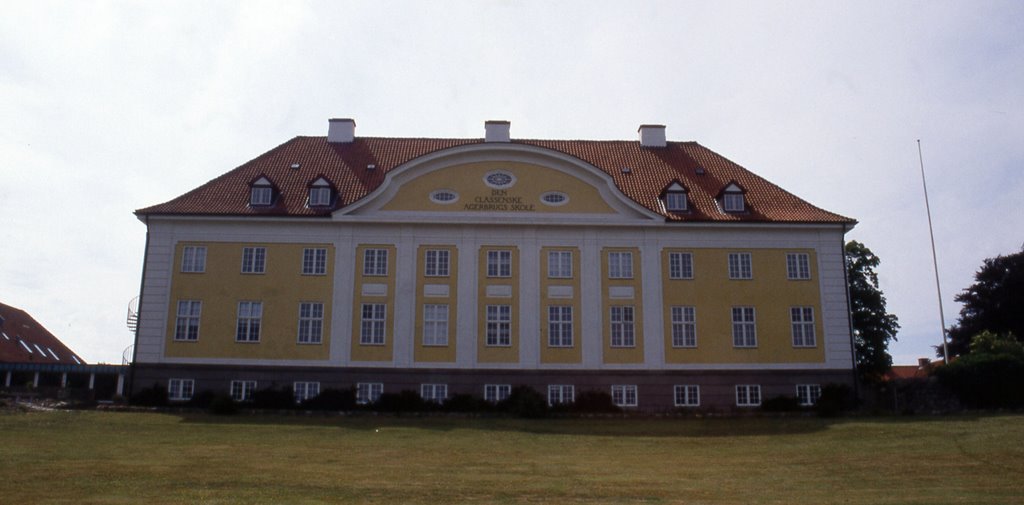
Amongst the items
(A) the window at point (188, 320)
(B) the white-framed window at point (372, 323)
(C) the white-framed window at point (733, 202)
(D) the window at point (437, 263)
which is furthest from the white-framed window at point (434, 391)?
(C) the white-framed window at point (733, 202)

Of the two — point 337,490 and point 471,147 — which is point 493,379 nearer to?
point 471,147

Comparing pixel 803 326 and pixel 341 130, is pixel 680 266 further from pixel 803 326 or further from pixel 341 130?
pixel 341 130

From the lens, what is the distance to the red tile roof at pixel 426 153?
39.2 metres

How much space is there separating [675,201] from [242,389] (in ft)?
63.7

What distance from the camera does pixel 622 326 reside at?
38312 millimetres

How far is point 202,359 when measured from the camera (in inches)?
1484

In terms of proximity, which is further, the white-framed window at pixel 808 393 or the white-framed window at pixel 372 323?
the white-framed window at pixel 372 323

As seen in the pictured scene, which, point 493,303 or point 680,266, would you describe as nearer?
point 493,303

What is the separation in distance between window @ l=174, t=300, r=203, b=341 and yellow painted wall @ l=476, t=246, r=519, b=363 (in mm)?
11361

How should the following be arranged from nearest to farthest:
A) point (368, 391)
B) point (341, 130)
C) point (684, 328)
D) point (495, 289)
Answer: point (368, 391) → point (684, 328) → point (495, 289) → point (341, 130)

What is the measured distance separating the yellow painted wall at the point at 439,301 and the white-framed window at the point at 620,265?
20.9 feet

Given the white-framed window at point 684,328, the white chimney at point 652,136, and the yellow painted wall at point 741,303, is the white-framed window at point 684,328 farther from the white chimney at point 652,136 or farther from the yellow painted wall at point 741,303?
the white chimney at point 652,136

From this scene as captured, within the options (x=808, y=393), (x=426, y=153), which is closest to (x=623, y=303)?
(x=808, y=393)

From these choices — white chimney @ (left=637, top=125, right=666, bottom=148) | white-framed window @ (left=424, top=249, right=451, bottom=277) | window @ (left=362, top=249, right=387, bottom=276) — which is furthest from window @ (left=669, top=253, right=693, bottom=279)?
window @ (left=362, top=249, right=387, bottom=276)
